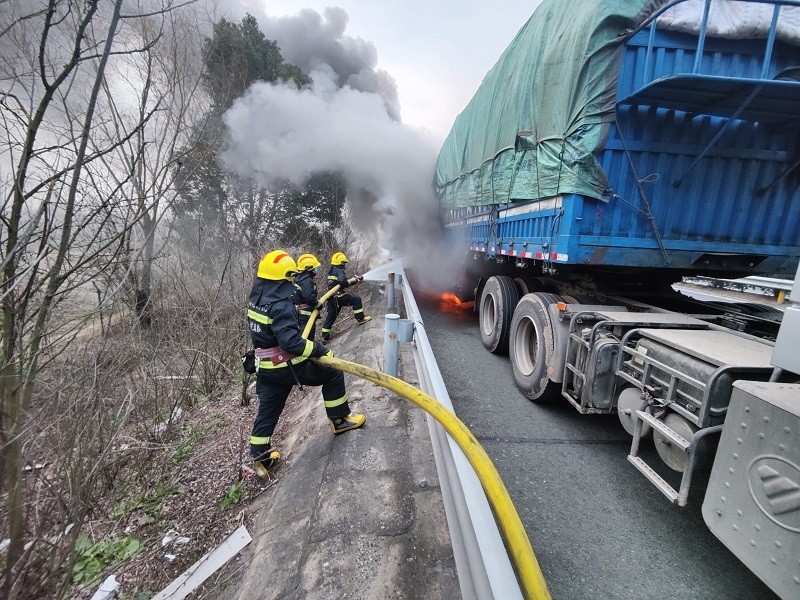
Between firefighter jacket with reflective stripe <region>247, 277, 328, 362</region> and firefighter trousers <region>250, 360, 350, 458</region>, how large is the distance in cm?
30

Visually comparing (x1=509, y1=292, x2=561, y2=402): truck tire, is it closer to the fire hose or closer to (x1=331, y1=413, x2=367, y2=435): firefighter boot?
(x1=331, y1=413, x2=367, y2=435): firefighter boot

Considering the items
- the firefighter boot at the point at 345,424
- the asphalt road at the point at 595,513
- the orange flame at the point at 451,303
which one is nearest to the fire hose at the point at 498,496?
the asphalt road at the point at 595,513

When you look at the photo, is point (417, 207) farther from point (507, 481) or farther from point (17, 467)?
point (17, 467)

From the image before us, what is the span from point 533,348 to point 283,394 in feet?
9.02

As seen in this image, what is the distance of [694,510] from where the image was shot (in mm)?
2398

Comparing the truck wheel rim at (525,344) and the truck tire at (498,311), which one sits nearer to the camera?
the truck wheel rim at (525,344)

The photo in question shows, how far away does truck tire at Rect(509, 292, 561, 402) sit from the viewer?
348 centimetres

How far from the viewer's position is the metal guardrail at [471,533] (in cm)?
104

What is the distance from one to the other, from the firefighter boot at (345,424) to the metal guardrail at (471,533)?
3.93 feet

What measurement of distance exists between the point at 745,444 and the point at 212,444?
14.2 feet

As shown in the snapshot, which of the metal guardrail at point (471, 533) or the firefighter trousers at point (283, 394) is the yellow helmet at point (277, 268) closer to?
the firefighter trousers at point (283, 394)

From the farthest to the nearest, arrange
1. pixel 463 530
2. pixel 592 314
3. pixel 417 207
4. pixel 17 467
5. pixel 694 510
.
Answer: pixel 417 207
pixel 592 314
pixel 694 510
pixel 17 467
pixel 463 530

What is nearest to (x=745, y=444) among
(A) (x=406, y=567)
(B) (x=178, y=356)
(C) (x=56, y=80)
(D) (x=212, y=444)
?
(A) (x=406, y=567)

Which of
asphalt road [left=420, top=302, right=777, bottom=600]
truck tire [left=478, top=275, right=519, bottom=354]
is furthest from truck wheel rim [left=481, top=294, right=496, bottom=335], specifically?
asphalt road [left=420, top=302, right=777, bottom=600]
